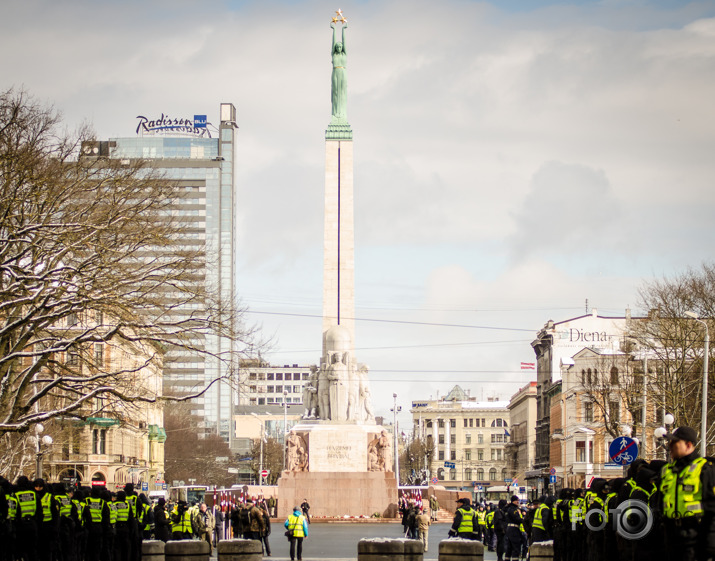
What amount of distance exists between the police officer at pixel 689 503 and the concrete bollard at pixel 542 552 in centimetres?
1359

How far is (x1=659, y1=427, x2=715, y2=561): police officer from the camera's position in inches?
427

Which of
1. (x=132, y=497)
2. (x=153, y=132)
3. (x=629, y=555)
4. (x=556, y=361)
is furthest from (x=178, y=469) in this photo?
(x=629, y=555)

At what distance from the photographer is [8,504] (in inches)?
767

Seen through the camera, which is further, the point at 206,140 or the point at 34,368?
the point at 206,140

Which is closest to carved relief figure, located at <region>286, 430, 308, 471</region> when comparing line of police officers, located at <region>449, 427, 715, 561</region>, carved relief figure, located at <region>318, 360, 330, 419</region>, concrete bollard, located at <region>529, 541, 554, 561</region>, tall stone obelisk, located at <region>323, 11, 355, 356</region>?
carved relief figure, located at <region>318, 360, 330, 419</region>

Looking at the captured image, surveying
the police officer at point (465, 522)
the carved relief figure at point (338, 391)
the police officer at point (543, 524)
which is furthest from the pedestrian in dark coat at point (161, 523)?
the carved relief figure at point (338, 391)

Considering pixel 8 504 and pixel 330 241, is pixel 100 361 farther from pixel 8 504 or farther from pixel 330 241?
pixel 330 241

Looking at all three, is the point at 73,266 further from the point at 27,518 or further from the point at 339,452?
the point at 339,452

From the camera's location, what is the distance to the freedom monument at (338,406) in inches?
2275

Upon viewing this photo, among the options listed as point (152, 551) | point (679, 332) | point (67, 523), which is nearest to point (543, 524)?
point (152, 551)

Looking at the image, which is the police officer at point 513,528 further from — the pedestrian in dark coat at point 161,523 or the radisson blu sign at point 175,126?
the radisson blu sign at point 175,126

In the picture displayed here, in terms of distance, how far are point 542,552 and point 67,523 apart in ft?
31.0

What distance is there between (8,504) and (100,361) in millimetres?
14848

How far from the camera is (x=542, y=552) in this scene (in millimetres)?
24625
